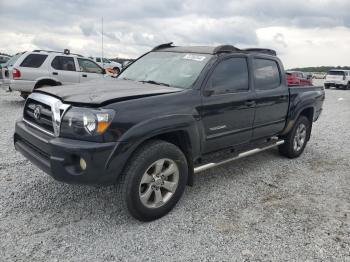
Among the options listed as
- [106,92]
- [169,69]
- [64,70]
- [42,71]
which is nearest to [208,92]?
[169,69]

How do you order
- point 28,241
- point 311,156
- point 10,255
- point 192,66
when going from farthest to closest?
1. point 311,156
2. point 192,66
3. point 28,241
4. point 10,255

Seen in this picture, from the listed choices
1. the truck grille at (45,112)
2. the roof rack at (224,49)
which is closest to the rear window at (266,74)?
the roof rack at (224,49)

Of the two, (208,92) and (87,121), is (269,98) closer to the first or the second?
(208,92)

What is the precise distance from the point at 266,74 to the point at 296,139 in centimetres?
153

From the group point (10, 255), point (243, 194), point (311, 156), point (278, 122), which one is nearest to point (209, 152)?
point (243, 194)

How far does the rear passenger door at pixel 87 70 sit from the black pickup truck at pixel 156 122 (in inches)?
274

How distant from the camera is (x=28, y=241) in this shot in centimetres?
294

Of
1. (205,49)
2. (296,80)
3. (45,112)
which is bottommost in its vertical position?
(296,80)

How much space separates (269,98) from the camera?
4.82 meters

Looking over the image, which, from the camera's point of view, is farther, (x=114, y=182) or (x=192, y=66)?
(x=192, y=66)

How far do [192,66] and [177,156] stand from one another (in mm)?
1210

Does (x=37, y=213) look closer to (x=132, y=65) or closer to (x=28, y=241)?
(x=28, y=241)

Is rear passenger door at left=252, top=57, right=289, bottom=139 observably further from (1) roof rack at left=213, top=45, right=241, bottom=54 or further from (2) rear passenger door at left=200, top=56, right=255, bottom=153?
(1) roof rack at left=213, top=45, right=241, bottom=54

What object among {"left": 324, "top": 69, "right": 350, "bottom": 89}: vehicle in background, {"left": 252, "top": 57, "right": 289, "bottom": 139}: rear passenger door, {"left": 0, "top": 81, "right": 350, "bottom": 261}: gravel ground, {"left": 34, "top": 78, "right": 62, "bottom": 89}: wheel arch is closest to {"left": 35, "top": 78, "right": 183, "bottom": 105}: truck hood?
{"left": 0, "top": 81, "right": 350, "bottom": 261}: gravel ground
